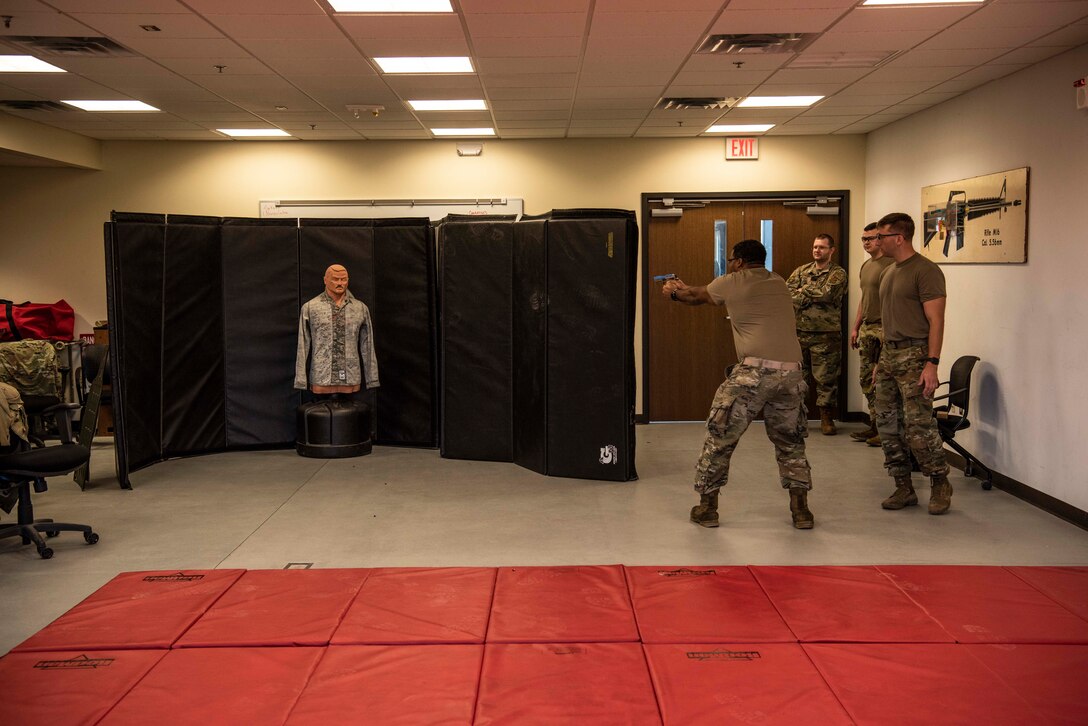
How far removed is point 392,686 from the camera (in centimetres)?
323

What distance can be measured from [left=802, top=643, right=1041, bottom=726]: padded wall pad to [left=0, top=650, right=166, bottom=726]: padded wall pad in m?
2.54

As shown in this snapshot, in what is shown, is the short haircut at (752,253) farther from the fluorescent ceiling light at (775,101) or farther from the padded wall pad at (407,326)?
the padded wall pad at (407,326)

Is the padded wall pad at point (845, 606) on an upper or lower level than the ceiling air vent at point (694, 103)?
lower

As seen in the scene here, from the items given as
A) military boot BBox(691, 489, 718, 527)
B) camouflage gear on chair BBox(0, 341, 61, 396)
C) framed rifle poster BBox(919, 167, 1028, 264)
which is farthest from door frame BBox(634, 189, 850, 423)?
camouflage gear on chair BBox(0, 341, 61, 396)

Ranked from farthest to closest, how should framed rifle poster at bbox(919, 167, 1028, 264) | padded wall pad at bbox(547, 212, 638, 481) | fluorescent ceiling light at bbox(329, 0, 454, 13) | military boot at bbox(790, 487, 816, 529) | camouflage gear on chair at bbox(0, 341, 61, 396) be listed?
camouflage gear on chair at bbox(0, 341, 61, 396)
padded wall pad at bbox(547, 212, 638, 481)
framed rifle poster at bbox(919, 167, 1028, 264)
military boot at bbox(790, 487, 816, 529)
fluorescent ceiling light at bbox(329, 0, 454, 13)

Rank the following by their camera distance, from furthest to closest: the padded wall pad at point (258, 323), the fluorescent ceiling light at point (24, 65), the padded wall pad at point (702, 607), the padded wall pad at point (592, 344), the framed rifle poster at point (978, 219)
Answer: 1. the padded wall pad at point (258, 323)
2. the padded wall pad at point (592, 344)
3. the framed rifle poster at point (978, 219)
4. the fluorescent ceiling light at point (24, 65)
5. the padded wall pad at point (702, 607)

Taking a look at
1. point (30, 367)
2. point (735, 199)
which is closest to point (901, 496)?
point (735, 199)

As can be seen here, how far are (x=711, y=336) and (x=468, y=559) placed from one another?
5325mm

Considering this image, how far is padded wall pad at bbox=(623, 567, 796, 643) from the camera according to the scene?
3.66 m

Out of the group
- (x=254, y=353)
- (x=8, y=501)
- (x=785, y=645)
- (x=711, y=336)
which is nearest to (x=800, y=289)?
(x=711, y=336)

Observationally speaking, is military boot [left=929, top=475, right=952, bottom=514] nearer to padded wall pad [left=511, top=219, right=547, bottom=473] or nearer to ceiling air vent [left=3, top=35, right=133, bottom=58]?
padded wall pad [left=511, top=219, right=547, bottom=473]

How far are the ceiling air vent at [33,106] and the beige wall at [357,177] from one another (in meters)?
1.72

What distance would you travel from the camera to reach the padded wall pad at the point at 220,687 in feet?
9.94

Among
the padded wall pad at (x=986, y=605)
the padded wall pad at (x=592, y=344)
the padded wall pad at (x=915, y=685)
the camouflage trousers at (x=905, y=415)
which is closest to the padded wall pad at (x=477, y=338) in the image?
the padded wall pad at (x=592, y=344)
